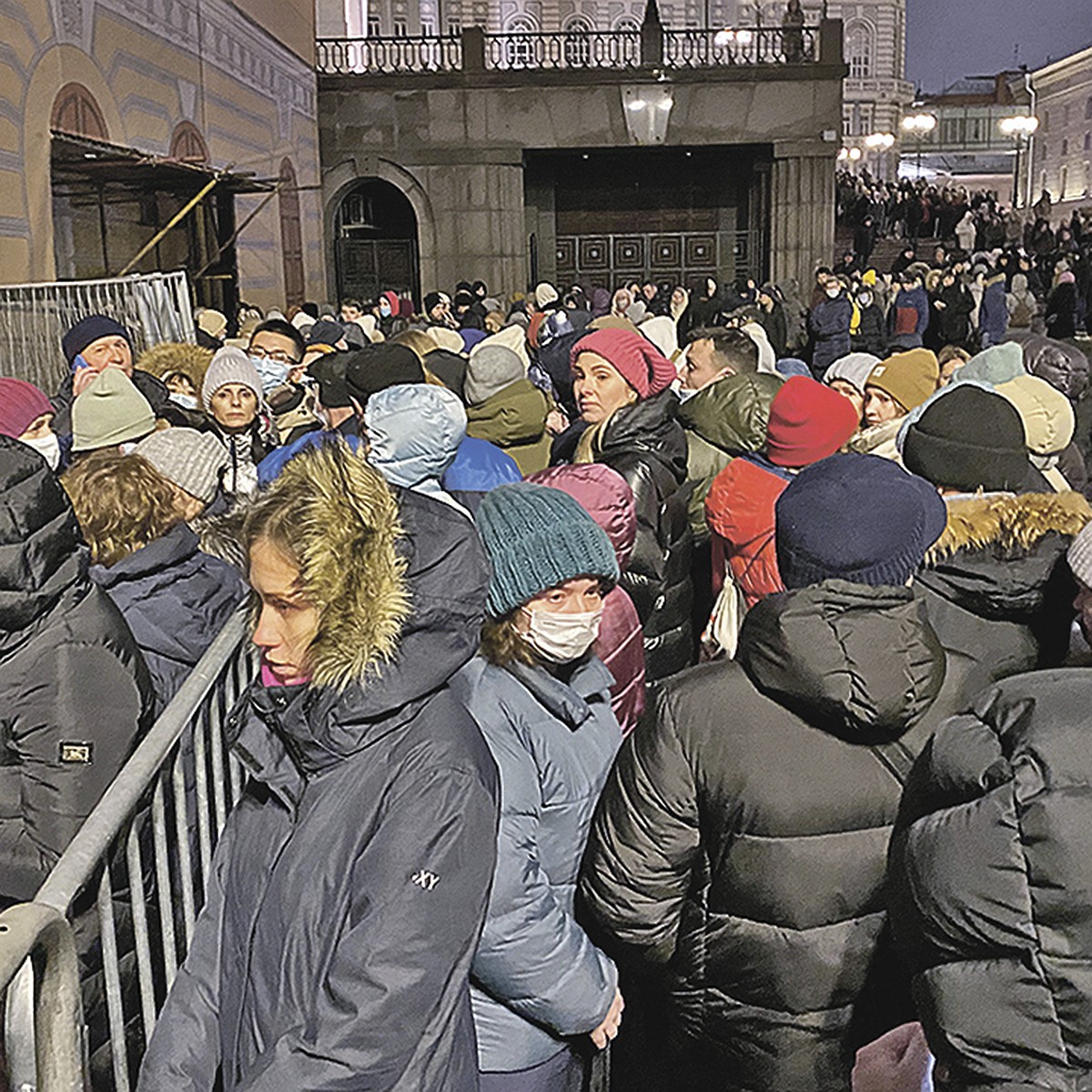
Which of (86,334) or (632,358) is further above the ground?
(86,334)

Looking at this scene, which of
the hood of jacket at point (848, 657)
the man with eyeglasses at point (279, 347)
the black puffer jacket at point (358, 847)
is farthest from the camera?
the man with eyeglasses at point (279, 347)

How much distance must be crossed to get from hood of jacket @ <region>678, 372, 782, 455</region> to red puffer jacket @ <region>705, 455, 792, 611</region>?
68 centimetres

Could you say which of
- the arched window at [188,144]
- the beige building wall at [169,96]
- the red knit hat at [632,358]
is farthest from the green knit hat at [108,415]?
the arched window at [188,144]

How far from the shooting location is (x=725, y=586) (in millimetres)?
4254

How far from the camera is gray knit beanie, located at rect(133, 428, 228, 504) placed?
3658mm

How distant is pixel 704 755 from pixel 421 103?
68.9 feet

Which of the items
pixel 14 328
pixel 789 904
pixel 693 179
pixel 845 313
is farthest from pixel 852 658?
pixel 693 179

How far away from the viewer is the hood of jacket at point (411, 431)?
3.84 metres

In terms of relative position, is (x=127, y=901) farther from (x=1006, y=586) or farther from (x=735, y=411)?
(x=735, y=411)

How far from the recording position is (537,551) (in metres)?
2.56

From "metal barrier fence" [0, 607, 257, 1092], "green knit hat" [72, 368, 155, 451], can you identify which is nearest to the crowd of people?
"metal barrier fence" [0, 607, 257, 1092]

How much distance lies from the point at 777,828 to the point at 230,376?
4.05 m

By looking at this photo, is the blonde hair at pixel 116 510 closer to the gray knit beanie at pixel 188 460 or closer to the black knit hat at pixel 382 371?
the gray knit beanie at pixel 188 460

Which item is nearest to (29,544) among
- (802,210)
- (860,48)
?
(802,210)
